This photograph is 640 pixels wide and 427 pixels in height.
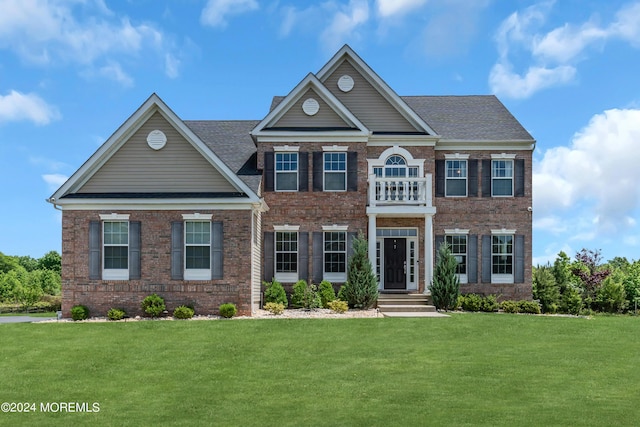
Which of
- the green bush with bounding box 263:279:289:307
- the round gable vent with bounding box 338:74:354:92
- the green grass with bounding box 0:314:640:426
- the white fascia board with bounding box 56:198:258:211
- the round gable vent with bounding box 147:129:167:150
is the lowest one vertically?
the green grass with bounding box 0:314:640:426

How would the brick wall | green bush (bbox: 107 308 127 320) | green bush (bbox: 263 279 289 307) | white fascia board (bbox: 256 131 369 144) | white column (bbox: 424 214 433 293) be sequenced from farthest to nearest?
white fascia board (bbox: 256 131 369 144) → white column (bbox: 424 214 433 293) → green bush (bbox: 263 279 289 307) → the brick wall → green bush (bbox: 107 308 127 320)

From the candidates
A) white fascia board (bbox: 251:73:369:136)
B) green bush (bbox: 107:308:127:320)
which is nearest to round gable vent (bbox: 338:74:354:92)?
white fascia board (bbox: 251:73:369:136)

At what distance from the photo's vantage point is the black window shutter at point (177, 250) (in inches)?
966

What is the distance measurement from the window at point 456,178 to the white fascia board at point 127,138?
359 inches

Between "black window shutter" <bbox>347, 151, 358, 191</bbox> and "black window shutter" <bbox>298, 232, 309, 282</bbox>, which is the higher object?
"black window shutter" <bbox>347, 151, 358, 191</bbox>

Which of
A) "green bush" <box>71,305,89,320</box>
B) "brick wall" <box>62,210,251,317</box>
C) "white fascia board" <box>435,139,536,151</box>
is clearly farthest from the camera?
"white fascia board" <box>435,139,536,151</box>

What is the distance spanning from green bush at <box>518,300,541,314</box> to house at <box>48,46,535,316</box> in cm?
151

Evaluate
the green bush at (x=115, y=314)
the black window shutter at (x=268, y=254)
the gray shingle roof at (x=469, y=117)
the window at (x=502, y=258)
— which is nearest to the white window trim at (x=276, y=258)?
the black window shutter at (x=268, y=254)

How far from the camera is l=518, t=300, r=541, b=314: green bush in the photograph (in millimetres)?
27562

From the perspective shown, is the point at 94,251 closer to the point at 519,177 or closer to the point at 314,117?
the point at 314,117

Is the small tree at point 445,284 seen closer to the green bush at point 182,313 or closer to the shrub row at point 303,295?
the shrub row at point 303,295

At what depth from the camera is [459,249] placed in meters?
29.5

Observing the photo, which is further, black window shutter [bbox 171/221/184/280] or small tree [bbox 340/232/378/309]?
small tree [bbox 340/232/378/309]

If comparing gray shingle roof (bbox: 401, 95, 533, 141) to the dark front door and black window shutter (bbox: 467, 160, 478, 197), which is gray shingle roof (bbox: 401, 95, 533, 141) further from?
the dark front door
